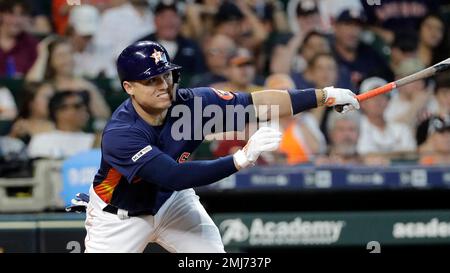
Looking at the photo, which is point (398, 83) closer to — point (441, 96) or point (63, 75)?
point (441, 96)

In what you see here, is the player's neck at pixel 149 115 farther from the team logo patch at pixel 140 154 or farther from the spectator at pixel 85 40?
the spectator at pixel 85 40

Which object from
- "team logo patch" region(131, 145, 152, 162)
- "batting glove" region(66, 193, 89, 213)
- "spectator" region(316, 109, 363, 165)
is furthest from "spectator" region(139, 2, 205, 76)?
"team logo patch" region(131, 145, 152, 162)

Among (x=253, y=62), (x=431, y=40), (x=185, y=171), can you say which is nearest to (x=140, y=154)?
(x=185, y=171)

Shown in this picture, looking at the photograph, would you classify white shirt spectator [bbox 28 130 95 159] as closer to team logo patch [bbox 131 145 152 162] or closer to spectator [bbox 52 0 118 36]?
spectator [bbox 52 0 118 36]

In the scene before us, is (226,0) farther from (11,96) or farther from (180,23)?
(11,96)

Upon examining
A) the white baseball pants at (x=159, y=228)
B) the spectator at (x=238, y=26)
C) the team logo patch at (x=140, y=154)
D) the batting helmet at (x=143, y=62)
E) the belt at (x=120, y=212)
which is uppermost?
the spectator at (x=238, y=26)

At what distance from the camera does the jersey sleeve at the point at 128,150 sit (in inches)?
198

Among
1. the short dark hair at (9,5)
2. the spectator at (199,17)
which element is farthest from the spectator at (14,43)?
the spectator at (199,17)

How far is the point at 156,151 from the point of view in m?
5.05

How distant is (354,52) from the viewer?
902cm

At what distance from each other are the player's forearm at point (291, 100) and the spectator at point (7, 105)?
329cm

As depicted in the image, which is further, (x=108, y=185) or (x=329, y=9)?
(x=329, y=9)

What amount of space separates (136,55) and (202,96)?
1.70 ft

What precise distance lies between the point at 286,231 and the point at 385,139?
1.71m
